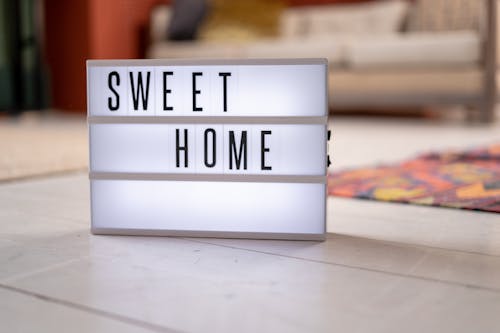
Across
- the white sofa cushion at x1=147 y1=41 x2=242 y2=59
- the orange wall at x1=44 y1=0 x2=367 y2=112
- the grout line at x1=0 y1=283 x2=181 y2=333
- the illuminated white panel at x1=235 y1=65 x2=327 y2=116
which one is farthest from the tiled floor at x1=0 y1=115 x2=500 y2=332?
the orange wall at x1=44 y1=0 x2=367 y2=112

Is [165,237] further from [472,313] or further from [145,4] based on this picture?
[145,4]

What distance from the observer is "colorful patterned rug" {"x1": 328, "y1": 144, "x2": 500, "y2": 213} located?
1.41 metres

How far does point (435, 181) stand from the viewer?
5.46 ft

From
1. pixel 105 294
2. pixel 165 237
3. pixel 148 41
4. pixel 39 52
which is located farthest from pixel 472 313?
pixel 148 41

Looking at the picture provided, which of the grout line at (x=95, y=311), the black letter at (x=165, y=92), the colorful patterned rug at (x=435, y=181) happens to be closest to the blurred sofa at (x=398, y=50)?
the colorful patterned rug at (x=435, y=181)

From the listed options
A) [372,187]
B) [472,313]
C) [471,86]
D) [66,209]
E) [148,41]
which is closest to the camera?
[472,313]

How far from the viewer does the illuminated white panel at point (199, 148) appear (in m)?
1.05

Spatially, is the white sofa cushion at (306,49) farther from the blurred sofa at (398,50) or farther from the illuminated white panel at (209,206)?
the illuminated white panel at (209,206)

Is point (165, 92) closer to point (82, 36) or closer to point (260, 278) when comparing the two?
point (260, 278)

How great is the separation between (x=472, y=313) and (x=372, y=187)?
0.86 metres

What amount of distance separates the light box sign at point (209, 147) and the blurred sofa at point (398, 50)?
296 centimetres

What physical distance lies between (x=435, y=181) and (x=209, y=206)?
82 centimetres

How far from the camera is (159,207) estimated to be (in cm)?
110

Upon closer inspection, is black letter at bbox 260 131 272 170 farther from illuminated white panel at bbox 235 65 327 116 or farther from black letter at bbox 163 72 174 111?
black letter at bbox 163 72 174 111
